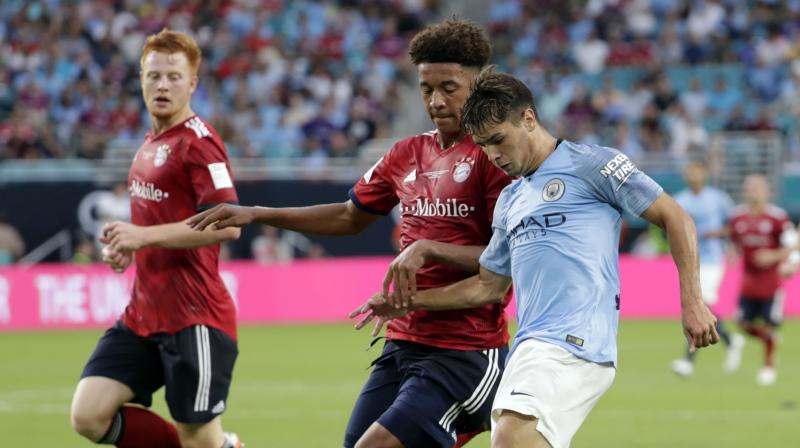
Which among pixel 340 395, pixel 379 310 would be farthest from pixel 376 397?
pixel 340 395

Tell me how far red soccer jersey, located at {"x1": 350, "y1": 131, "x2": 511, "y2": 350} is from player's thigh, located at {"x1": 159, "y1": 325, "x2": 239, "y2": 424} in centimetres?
126

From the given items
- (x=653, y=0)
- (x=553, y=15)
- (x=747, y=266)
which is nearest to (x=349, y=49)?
(x=553, y=15)

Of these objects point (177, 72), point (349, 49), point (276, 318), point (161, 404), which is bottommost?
point (276, 318)

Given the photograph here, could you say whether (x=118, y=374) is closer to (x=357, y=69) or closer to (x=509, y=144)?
(x=509, y=144)

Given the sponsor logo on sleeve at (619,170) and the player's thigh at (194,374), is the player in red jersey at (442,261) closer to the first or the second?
the sponsor logo on sleeve at (619,170)

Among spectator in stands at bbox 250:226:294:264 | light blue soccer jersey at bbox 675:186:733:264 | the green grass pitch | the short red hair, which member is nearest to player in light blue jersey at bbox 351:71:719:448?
the short red hair

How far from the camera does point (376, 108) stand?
25359 mm

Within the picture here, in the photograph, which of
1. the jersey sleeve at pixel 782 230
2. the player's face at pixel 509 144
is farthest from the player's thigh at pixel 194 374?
the jersey sleeve at pixel 782 230

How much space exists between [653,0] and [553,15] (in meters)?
2.16

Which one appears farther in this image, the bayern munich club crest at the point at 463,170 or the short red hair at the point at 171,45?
the short red hair at the point at 171,45

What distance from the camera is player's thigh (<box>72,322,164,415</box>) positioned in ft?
22.6

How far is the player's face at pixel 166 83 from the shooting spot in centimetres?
712

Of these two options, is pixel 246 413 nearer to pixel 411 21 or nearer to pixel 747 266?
pixel 747 266

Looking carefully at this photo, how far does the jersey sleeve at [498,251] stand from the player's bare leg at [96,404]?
2.30m
